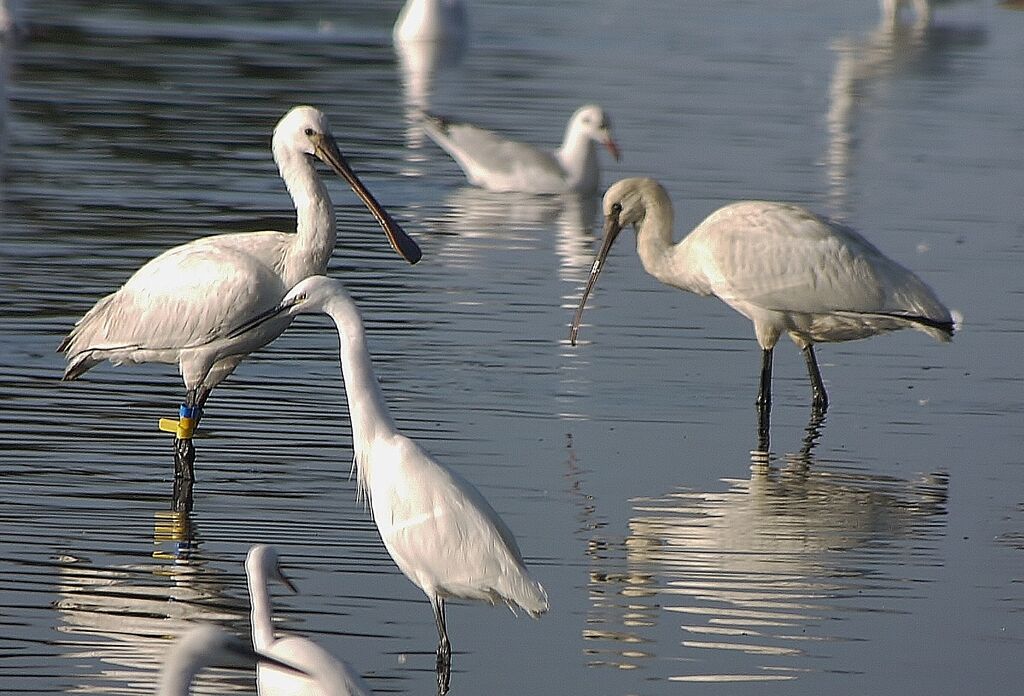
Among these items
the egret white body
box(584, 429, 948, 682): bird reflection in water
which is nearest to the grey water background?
box(584, 429, 948, 682): bird reflection in water

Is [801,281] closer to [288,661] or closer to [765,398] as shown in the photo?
[765,398]

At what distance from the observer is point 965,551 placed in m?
8.16

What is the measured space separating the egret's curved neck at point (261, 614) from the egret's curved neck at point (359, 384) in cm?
80

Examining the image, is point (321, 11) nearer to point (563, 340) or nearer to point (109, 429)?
Result: point (563, 340)

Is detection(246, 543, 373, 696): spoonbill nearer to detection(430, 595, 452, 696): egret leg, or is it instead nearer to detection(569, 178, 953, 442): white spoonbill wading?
detection(430, 595, 452, 696): egret leg

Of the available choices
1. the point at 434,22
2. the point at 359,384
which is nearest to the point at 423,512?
the point at 359,384

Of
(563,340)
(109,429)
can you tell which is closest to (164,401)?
(109,429)

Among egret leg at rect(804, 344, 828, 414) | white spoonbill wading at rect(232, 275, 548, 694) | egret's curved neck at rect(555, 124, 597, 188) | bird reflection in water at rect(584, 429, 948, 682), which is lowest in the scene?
egret's curved neck at rect(555, 124, 597, 188)

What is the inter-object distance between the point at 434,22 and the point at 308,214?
1842 cm

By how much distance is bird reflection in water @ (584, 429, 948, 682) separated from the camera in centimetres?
689

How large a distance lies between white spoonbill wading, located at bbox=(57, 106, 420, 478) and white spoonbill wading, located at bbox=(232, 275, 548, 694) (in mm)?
2015

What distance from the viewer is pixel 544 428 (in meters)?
9.77

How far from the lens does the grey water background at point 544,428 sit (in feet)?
22.8

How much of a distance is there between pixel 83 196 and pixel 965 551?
865cm
